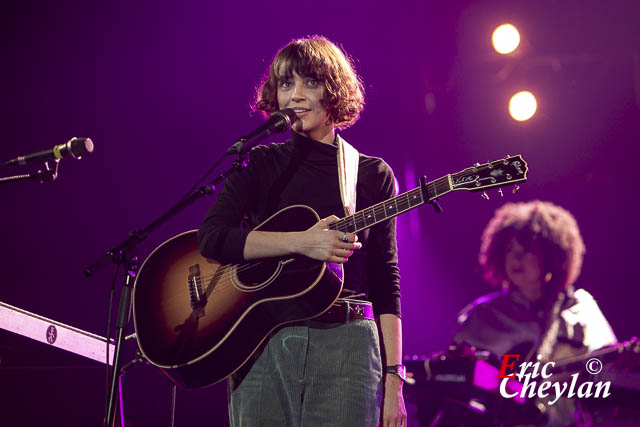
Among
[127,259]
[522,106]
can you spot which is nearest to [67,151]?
[127,259]

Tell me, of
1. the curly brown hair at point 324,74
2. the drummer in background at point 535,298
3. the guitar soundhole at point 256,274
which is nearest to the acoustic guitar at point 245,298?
the guitar soundhole at point 256,274

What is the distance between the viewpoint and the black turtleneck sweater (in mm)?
2121

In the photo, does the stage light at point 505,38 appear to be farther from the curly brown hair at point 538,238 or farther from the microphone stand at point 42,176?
the microphone stand at point 42,176

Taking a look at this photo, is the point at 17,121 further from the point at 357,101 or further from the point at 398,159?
the point at 398,159

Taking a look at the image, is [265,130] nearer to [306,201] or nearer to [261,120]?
[306,201]

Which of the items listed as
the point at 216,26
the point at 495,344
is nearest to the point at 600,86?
the point at 495,344

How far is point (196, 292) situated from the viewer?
227cm

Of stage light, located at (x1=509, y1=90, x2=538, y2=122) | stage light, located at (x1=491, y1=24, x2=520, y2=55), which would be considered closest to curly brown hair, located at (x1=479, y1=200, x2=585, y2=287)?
stage light, located at (x1=509, y1=90, x2=538, y2=122)

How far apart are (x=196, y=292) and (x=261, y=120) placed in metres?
2.92

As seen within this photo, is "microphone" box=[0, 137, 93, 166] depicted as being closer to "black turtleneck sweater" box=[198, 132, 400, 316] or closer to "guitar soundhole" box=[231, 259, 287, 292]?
"black turtleneck sweater" box=[198, 132, 400, 316]

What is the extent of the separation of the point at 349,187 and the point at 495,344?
3.06 meters

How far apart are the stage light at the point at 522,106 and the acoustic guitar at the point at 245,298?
4.38 meters

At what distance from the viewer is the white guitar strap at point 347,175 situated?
7.03ft
